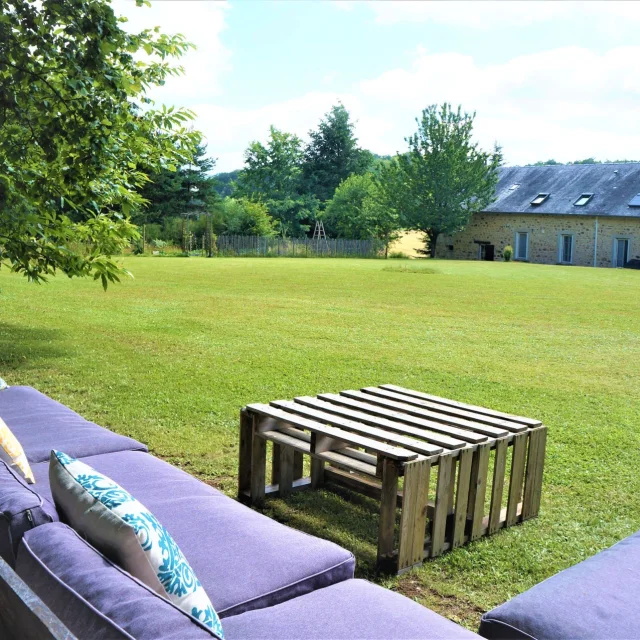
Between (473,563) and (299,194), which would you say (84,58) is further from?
(299,194)

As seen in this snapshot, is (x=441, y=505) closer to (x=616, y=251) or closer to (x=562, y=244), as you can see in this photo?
(x=616, y=251)

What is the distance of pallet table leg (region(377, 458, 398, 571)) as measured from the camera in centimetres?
371

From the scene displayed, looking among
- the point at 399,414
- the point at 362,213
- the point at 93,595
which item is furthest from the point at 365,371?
the point at 362,213

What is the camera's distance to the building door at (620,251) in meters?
39.3

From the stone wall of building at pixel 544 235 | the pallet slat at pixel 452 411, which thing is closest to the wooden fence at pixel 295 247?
the stone wall of building at pixel 544 235

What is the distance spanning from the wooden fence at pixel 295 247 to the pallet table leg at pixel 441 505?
121ft

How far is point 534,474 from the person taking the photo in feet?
14.7

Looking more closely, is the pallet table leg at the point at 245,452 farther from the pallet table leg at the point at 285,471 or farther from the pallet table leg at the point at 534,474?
the pallet table leg at the point at 534,474

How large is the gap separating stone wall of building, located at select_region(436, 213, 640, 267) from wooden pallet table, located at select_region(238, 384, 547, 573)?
1477 inches

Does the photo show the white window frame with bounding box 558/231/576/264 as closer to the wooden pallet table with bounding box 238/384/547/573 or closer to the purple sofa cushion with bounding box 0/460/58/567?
the wooden pallet table with bounding box 238/384/547/573

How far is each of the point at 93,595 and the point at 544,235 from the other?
43474 mm

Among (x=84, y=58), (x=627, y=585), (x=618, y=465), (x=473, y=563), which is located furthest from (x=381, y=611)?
(x=84, y=58)

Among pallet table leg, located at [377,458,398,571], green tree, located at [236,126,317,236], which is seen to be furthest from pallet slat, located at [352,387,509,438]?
green tree, located at [236,126,317,236]

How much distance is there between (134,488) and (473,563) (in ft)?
6.02
